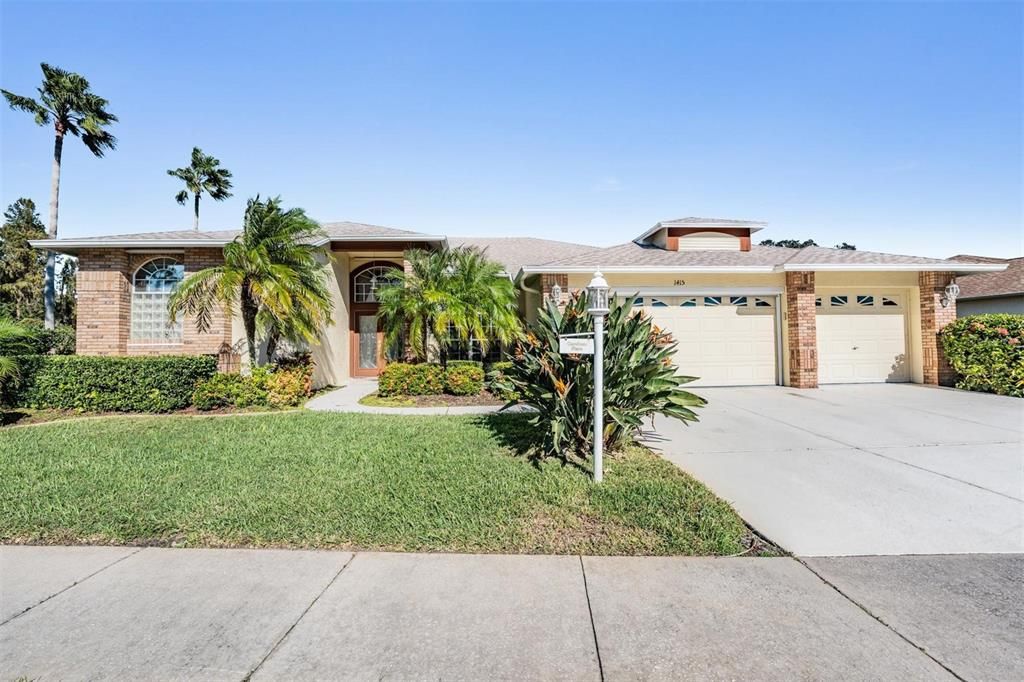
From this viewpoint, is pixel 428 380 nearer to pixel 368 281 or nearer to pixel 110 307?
pixel 368 281

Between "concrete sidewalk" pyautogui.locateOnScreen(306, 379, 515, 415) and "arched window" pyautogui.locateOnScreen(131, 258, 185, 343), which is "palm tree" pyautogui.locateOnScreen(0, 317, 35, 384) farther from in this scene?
"concrete sidewalk" pyautogui.locateOnScreen(306, 379, 515, 415)

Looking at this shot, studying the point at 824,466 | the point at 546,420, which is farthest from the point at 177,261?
the point at 824,466

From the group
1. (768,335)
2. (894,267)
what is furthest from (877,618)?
(894,267)

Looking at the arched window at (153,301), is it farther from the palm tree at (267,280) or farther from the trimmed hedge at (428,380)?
the trimmed hedge at (428,380)

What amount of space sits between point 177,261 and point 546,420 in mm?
11588

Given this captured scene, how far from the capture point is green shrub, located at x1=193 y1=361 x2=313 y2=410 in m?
9.05

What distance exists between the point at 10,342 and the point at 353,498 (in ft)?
30.3

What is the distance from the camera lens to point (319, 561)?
3.29 meters

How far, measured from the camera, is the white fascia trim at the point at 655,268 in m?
11.6

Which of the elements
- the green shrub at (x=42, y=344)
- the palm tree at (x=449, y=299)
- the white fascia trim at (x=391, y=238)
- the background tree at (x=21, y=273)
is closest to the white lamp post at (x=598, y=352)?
the palm tree at (x=449, y=299)

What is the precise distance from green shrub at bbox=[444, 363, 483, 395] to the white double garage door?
15.9 feet

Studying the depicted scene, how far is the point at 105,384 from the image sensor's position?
896 cm

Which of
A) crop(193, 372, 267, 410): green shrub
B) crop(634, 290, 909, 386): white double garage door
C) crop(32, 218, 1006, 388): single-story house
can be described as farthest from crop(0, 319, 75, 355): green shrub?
crop(634, 290, 909, 386): white double garage door

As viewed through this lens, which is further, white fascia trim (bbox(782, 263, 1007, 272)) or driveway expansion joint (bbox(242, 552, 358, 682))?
white fascia trim (bbox(782, 263, 1007, 272))
